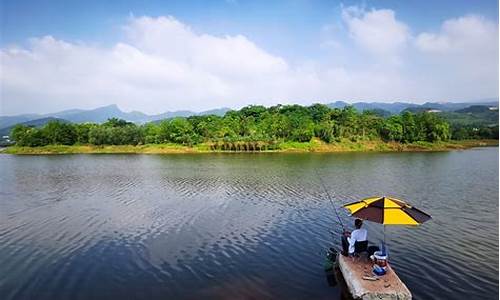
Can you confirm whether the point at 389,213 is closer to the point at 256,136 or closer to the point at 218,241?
the point at 218,241

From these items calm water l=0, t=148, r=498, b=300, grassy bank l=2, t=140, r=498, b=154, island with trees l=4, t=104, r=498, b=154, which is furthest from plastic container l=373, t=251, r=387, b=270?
island with trees l=4, t=104, r=498, b=154

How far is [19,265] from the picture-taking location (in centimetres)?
1464

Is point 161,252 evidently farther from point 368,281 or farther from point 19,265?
point 368,281

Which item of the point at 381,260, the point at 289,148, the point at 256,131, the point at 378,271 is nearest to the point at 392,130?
the point at 289,148

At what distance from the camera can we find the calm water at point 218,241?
12.4 metres

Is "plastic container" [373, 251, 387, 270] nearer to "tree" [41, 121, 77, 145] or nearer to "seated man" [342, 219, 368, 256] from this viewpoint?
"seated man" [342, 219, 368, 256]

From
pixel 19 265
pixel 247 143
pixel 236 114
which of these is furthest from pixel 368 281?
pixel 236 114

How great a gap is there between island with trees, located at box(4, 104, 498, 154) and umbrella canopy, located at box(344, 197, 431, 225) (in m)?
73.5

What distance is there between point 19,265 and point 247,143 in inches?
2876

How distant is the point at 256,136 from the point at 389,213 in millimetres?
77620

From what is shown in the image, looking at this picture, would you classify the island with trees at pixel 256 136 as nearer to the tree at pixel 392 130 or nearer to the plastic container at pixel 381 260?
the tree at pixel 392 130

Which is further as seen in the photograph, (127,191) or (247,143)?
(247,143)

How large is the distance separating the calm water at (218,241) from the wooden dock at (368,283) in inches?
30.9

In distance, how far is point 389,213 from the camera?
462 inches
